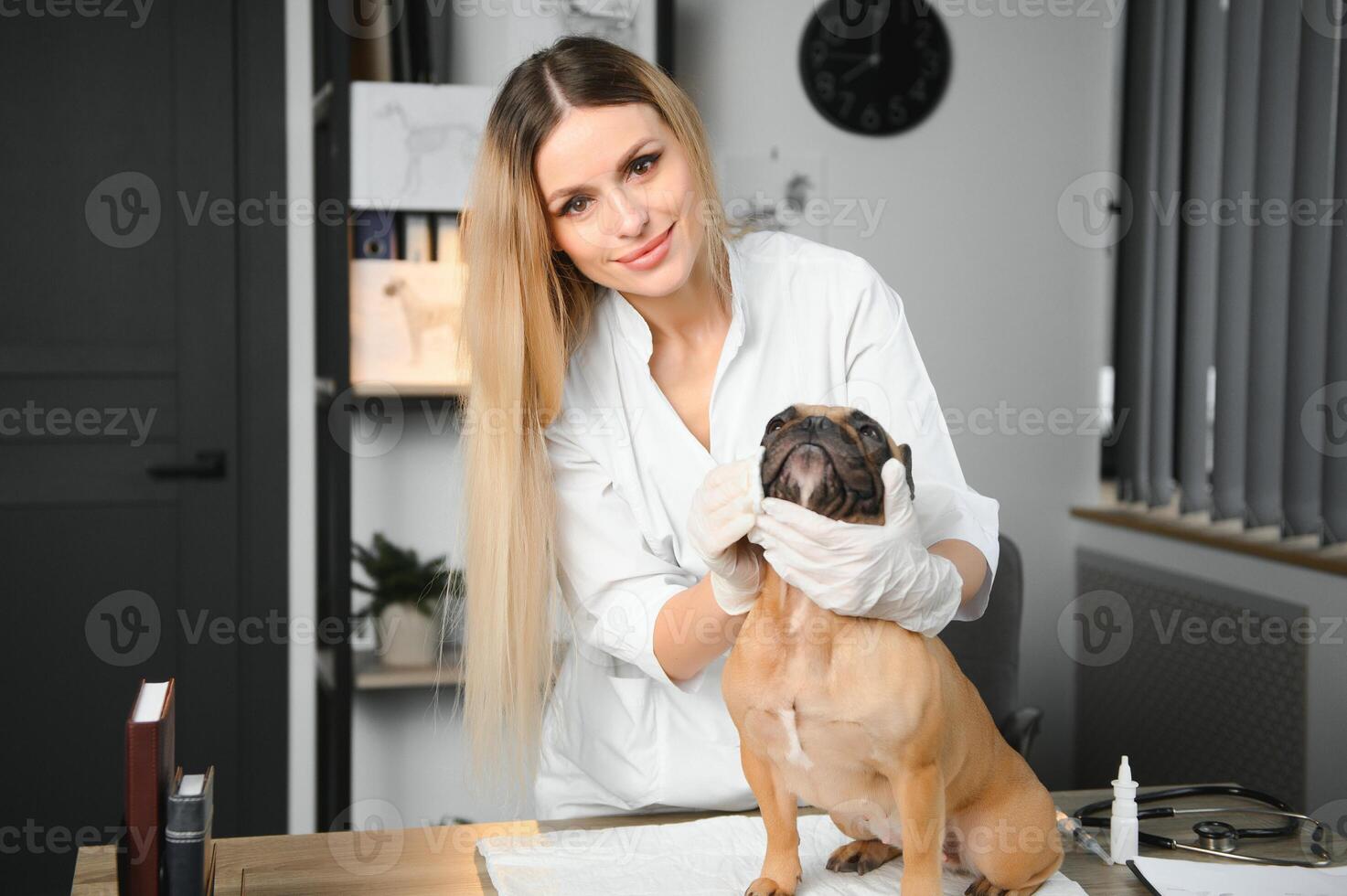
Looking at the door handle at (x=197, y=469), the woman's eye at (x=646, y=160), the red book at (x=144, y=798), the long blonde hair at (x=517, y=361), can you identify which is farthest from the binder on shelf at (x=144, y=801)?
the door handle at (x=197, y=469)

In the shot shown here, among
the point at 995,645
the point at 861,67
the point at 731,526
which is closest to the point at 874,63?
the point at 861,67

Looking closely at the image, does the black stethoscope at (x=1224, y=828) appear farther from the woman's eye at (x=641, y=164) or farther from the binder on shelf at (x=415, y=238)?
the binder on shelf at (x=415, y=238)

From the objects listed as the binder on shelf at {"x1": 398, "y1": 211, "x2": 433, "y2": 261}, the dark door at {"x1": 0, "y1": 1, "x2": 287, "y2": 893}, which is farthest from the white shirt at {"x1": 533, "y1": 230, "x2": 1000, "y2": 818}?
Answer: the dark door at {"x1": 0, "y1": 1, "x2": 287, "y2": 893}

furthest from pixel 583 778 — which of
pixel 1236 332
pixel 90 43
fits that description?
pixel 90 43

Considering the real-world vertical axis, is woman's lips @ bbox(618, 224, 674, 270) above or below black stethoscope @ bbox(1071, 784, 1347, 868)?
above

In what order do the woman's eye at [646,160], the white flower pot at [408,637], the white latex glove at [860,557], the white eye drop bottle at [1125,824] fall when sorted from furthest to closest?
the white flower pot at [408,637], the woman's eye at [646,160], the white eye drop bottle at [1125,824], the white latex glove at [860,557]

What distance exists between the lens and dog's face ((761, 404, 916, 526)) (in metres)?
0.94

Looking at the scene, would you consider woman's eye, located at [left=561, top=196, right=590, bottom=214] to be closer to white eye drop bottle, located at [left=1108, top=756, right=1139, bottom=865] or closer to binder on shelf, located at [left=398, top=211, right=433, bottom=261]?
white eye drop bottle, located at [left=1108, top=756, right=1139, bottom=865]

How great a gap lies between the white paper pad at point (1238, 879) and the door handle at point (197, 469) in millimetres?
2442

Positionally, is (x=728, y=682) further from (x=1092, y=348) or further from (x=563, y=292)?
(x=1092, y=348)

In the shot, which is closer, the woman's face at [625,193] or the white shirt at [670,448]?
the woman's face at [625,193]

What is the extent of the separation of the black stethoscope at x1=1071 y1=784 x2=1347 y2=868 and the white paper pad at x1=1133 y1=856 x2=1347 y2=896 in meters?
0.04

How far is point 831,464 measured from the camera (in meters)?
0.94

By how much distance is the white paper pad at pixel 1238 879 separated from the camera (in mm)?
1164
